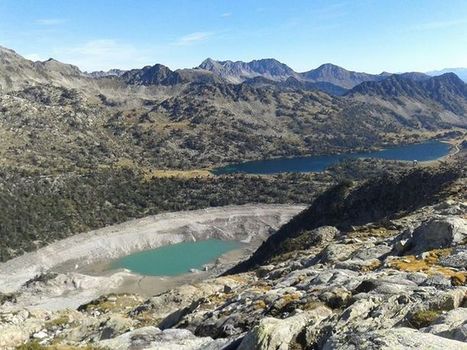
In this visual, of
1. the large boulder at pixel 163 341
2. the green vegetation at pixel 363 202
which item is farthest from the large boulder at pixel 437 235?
the green vegetation at pixel 363 202

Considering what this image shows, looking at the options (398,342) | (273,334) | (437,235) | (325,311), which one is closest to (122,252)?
(437,235)

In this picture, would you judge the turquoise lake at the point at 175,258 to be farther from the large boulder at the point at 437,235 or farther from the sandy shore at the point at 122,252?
the large boulder at the point at 437,235

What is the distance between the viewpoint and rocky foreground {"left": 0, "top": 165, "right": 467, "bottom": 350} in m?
17.7

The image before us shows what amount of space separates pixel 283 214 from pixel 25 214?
86643 millimetres

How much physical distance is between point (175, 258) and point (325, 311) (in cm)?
12233

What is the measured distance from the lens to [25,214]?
509ft

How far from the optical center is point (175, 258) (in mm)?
142875

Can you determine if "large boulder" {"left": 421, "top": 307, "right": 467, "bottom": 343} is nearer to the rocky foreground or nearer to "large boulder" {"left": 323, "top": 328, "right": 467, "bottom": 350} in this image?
the rocky foreground

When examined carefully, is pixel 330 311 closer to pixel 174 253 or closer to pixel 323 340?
pixel 323 340

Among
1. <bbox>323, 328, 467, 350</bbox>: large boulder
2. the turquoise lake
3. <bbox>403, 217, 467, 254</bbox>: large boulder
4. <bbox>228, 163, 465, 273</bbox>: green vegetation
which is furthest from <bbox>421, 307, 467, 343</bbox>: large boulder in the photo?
the turquoise lake

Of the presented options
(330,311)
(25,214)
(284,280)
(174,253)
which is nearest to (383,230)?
(284,280)

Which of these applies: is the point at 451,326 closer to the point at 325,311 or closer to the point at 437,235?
the point at 325,311

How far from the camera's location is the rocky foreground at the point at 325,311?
58.1 ft

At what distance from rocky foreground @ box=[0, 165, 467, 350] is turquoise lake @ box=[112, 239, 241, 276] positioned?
82.9 meters
